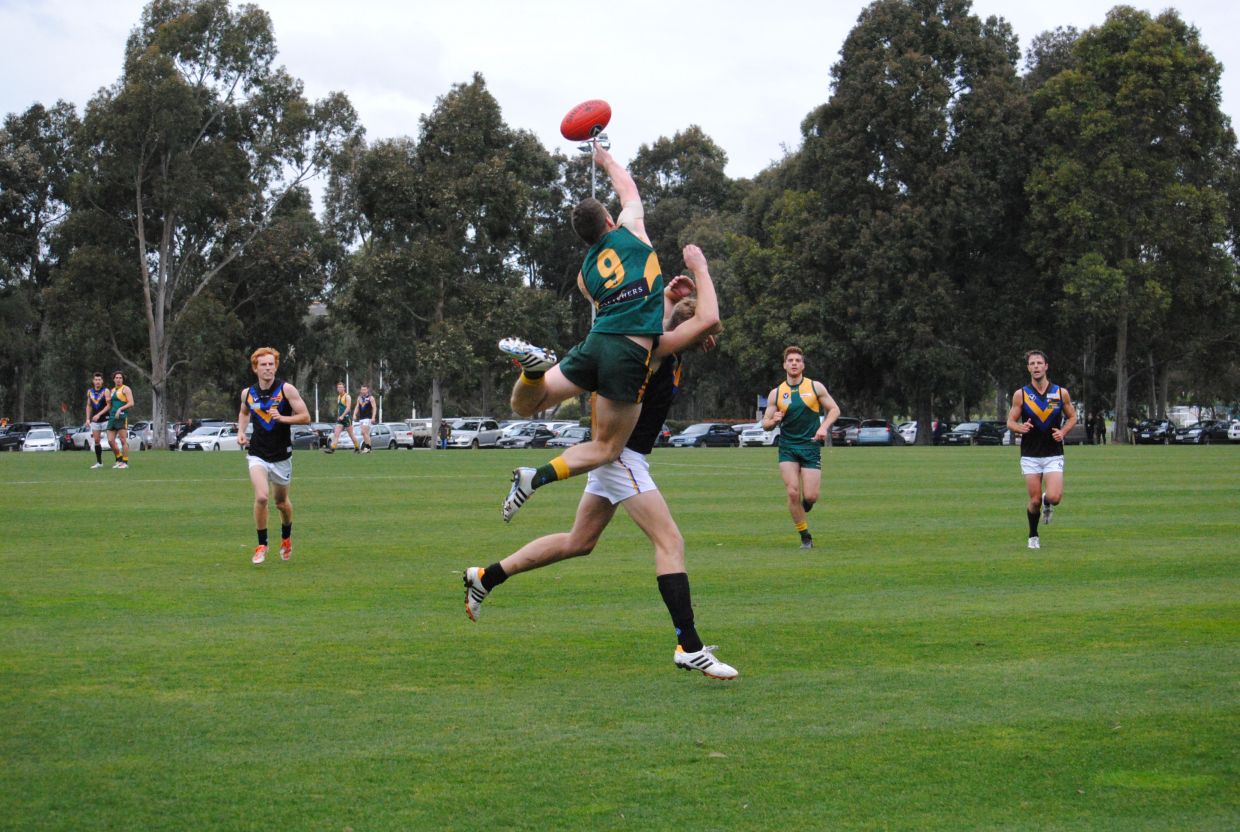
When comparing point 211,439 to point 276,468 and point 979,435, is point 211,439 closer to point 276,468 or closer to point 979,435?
point 979,435

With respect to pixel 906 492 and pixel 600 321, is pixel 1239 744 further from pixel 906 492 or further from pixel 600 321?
pixel 906 492

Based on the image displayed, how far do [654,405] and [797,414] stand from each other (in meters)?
8.25

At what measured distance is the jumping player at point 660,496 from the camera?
7.73 m

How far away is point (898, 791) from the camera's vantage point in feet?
18.0

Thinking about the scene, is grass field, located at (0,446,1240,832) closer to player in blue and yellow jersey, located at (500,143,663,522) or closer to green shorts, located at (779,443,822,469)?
green shorts, located at (779,443,822,469)

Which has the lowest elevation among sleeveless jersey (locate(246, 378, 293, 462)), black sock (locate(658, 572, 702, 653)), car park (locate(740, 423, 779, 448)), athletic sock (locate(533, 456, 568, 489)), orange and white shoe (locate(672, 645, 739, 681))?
orange and white shoe (locate(672, 645, 739, 681))

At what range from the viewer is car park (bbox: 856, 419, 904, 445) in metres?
71.5

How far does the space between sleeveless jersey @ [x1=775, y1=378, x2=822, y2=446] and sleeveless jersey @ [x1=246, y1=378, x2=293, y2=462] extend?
585cm

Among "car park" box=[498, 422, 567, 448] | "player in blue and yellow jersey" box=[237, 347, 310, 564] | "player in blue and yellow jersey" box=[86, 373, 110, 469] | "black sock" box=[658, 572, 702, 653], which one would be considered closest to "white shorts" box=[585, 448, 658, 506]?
"black sock" box=[658, 572, 702, 653]

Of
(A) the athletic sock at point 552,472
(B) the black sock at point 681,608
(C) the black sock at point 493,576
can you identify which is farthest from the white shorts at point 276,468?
(B) the black sock at point 681,608

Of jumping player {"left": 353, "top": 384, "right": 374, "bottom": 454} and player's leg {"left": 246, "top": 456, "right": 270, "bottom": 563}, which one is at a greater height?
jumping player {"left": 353, "top": 384, "right": 374, "bottom": 454}

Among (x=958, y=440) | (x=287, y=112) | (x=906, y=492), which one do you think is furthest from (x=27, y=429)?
(x=906, y=492)

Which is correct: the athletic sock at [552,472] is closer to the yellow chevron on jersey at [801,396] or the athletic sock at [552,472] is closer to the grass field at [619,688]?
the grass field at [619,688]

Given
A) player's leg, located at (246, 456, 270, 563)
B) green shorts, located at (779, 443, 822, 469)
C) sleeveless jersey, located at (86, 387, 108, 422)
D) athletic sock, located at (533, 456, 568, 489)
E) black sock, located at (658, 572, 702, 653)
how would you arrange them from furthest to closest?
sleeveless jersey, located at (86, 387, 108, 422) < green shorts, located at (779, 443, 822, 469) < player's leg, located at (246, 456, 270, 563) < athletic sock, located at (533, 456, 568, 489) < black sock, located at (658, 572, 702, 653)
